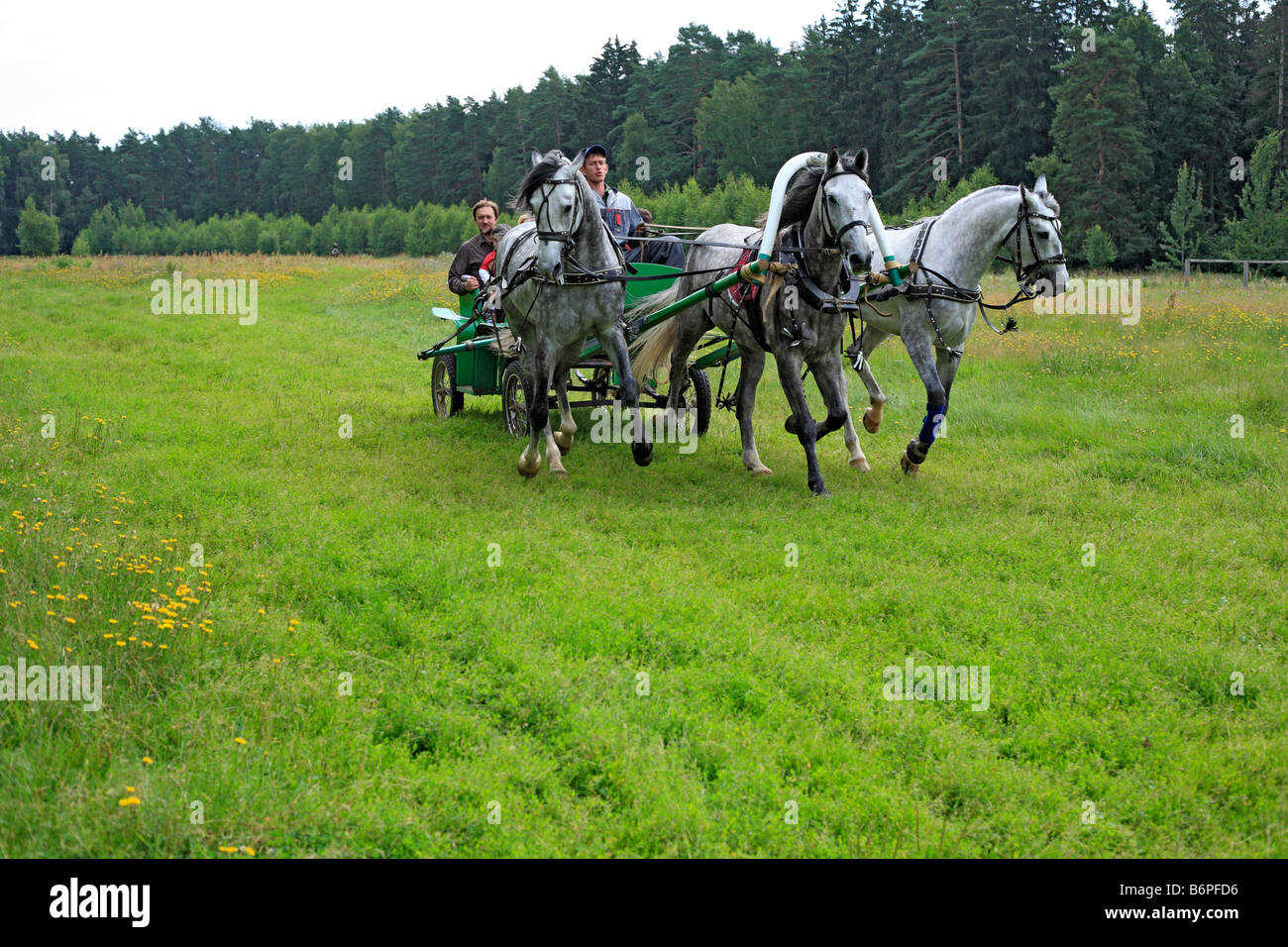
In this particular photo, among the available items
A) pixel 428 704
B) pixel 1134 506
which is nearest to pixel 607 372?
pixel 1134 506

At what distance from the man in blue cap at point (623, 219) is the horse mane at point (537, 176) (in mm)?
1289

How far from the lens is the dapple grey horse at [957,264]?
349 inches

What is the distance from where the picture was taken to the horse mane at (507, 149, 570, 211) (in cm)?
841

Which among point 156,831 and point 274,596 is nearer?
point 156,831

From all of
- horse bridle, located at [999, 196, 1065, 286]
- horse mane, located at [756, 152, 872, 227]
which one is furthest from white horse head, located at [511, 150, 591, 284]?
horse bridle, located at [999, 196, 1065, 286]

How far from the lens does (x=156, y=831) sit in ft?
10.8

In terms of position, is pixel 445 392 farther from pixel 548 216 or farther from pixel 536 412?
pixel 548 216

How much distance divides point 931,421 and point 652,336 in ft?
9.58

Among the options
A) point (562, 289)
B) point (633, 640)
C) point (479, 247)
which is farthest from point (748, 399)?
point (633, 640)

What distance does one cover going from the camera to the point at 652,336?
10.0 meters

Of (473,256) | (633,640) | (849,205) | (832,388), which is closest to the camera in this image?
(633,640)

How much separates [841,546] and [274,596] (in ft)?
12.9

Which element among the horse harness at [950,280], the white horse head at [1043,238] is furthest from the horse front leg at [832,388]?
the white horse head at [1043,238]

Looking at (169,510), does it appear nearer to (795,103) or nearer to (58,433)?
(58,433)
